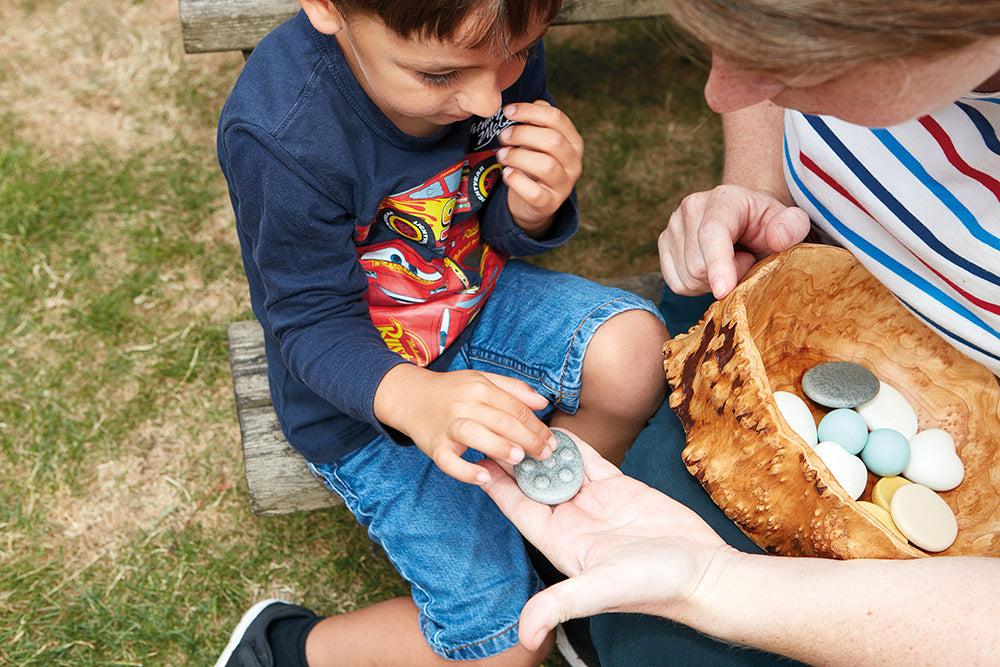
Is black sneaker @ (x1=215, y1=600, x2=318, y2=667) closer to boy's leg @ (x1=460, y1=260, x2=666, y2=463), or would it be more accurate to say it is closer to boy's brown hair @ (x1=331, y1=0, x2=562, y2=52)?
boy's leg @ (x1=460, y1=260, x2=666, y2=463)

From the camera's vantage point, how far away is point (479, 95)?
1082 millimetres

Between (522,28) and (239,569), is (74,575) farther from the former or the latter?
Result: (522,28)

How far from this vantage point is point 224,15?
1.80m

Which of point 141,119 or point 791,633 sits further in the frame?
point 141,119

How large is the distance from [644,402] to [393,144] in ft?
2.09

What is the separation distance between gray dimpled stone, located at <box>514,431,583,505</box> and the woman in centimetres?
2

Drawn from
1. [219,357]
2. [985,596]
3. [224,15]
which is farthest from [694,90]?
[985,596]

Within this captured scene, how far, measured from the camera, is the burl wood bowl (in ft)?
3.10

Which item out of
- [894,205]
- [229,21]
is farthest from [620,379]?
[229,21]

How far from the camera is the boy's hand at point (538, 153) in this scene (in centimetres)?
125

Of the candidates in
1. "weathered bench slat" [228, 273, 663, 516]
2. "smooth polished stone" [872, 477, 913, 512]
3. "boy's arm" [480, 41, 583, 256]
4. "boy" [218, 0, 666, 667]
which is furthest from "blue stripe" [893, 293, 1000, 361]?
"weathered bench slat" [228, 273, 663, 516]

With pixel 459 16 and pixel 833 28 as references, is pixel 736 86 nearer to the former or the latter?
pixel 833 28

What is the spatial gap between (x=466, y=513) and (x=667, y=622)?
1.34ft

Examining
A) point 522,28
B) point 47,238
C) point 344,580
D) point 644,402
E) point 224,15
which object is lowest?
point 344,580
